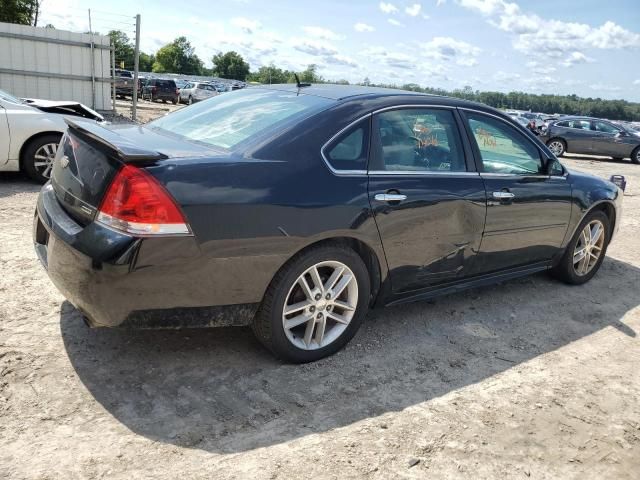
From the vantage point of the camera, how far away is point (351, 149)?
10.7 feet

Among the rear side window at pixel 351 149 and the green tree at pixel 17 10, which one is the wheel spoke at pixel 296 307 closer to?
the rear side window at pixel 351 149

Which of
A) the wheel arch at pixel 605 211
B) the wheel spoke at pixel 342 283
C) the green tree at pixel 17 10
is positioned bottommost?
the wheel spoke at pixel 342 283

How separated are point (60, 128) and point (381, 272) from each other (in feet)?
17.4

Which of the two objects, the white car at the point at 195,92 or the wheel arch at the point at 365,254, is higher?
the wheel arch at the point at 365,254

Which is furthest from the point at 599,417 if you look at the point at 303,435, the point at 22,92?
the point at 22,92

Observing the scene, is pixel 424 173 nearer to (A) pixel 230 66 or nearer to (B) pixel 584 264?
(B) pixel 584 264

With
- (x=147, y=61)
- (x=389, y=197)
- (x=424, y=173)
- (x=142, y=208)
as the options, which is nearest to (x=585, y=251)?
(x=424, y=173)

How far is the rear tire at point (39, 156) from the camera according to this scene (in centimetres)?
694

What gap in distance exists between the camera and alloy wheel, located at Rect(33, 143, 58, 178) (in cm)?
700

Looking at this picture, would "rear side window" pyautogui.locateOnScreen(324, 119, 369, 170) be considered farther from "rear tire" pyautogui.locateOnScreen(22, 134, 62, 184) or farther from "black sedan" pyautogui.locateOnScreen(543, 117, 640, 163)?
"black sedan" pyautogui.locateOnScreen(543, 117, 640, 163)

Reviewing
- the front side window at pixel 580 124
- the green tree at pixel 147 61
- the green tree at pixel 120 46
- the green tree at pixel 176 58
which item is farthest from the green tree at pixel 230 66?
the front side window at pixel 580 124

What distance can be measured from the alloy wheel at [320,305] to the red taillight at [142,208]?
2.55 feet

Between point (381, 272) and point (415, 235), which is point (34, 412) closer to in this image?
point (381, 272)

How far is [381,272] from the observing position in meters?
3.41
